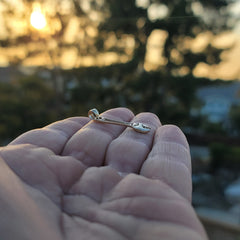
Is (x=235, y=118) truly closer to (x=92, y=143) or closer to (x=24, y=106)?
(x=24, y=106)

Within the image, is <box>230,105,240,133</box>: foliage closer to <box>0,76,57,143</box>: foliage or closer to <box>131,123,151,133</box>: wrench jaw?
<box>0,76,57,143</box>: foliage

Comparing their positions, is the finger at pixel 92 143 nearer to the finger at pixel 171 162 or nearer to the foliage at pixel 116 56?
the finger at pixel 171 162

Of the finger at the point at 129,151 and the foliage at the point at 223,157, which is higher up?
the finger at the point at 129,151

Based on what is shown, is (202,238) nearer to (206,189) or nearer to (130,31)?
(206,189)

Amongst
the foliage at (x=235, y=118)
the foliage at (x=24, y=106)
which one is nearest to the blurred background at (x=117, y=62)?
the foliage at (x=24, y=106)

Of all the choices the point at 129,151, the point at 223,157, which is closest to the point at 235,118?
the point at 223,157

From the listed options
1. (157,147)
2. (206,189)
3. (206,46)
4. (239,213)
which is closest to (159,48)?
(206,46)
